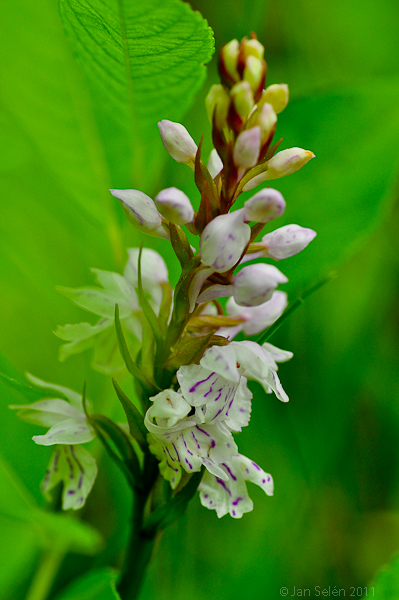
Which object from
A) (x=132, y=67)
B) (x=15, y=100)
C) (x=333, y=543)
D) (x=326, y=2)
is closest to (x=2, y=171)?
(x=15, y=100)

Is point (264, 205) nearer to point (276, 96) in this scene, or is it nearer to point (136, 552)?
point (276, 96)

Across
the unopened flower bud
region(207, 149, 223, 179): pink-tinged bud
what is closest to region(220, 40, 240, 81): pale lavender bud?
the unopened flower bud

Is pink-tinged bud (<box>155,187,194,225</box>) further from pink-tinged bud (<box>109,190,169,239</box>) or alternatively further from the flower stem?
the flower stem

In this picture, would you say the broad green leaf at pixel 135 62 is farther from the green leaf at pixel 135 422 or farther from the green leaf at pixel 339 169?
the green leaf at pixel 135 422

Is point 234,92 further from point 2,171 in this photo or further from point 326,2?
point 326,2

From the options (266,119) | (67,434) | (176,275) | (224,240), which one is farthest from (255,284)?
(176,275)

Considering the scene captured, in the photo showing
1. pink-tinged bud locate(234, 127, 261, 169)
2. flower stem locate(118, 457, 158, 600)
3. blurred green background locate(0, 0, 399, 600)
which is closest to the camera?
pink-tinged bud locate(234, 127, 261, 169)
